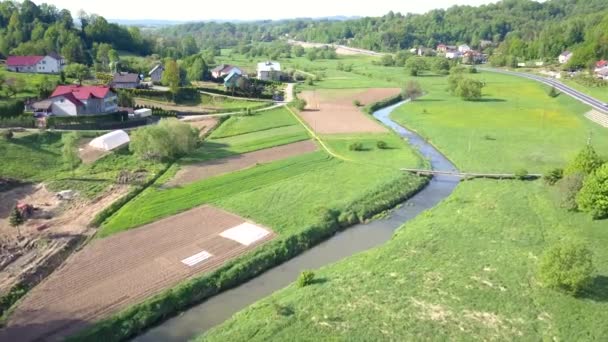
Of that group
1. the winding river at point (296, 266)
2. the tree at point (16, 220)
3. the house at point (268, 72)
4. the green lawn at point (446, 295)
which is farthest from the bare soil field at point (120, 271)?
the house at point (268, 72)

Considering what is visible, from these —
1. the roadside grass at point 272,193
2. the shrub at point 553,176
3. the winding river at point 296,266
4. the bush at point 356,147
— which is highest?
the shrub at point 553,176

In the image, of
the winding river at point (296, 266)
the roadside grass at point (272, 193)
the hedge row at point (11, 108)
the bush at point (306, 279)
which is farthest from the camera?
the hedge row at point (11, 108)

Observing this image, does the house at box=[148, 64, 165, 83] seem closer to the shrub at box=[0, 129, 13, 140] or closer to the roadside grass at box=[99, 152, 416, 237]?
the shrub at box=[0, 129, 13, 140]

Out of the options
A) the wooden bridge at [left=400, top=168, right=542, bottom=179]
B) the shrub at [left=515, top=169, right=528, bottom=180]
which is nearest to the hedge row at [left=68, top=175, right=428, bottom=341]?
the wooden bridge at [left=400, top=168, right=542, bottom=179]

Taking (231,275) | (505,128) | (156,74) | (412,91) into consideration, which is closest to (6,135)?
(231,275)

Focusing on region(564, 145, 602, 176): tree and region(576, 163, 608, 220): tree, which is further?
region(564, 145, 602, 176): tree

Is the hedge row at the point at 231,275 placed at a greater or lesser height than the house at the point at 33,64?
lesser

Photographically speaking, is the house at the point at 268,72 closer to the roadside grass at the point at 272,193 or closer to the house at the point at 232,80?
the house at the point at 232,80
